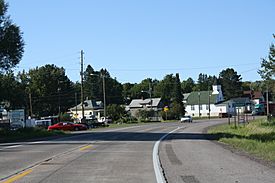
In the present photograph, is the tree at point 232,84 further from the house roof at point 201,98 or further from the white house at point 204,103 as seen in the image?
the house roof at point 201,98

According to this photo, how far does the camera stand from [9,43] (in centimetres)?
4316

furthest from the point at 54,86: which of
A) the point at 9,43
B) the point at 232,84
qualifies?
the point at 9,43

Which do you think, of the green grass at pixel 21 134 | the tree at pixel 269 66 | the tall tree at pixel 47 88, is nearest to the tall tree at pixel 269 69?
the tree at pixel 269 66

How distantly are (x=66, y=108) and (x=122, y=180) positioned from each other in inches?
5066

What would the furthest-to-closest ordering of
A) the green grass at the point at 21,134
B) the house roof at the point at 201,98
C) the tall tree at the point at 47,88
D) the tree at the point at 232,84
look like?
the tree at the point at 232,84 → the house roof at the point at 201,98 → the tall tree at the point at 47,88 → the green grass at the point at 21,134

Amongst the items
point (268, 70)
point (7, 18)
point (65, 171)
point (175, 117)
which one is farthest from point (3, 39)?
point (175, 117)

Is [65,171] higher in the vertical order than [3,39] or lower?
lower

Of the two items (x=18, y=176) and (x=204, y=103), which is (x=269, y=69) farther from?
(x=204, y=103)

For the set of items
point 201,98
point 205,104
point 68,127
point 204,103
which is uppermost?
point 201,98

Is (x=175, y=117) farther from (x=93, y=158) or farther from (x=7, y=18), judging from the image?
(x=93, y=158)

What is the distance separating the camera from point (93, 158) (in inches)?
683

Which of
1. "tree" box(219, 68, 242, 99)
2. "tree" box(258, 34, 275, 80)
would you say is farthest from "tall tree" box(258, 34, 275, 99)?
"tree" box(219, 68, 242, 99)

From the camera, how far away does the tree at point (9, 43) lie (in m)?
43.1

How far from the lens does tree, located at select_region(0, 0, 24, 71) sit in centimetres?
4312
